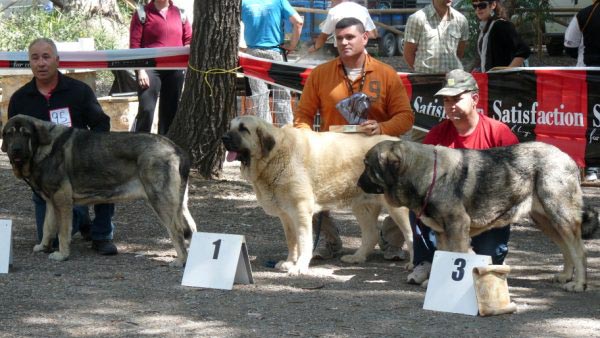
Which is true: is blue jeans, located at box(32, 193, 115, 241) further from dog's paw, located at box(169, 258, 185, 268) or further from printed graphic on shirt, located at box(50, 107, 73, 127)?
dog's paw, located at box(169, 258, 185, 268)

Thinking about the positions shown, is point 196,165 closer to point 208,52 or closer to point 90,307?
point 208,52

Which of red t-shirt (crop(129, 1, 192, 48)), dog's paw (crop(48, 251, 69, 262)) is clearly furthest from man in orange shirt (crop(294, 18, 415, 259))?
red t-shirt (crop(129, 1, 192, 48))

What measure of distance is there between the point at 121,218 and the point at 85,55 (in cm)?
278

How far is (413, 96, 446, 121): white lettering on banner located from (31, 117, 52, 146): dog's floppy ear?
456cm

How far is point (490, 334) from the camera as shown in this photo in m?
6.10

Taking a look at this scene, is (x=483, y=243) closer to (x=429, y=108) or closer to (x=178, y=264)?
(x=178, y=264)

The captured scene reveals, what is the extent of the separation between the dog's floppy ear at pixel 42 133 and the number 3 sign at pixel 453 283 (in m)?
3.41

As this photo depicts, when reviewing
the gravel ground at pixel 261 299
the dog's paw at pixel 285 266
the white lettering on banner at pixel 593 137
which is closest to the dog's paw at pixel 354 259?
the gravel ground at pixel 261 299

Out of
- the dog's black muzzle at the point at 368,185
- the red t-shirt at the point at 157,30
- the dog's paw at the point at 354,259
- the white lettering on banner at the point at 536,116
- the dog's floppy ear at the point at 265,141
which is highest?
the red t-shirt at the point at 157,30

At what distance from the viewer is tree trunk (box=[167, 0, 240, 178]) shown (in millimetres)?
11141

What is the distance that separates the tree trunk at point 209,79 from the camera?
1114 cm

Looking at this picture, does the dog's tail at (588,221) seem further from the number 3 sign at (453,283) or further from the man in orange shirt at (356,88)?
the man in orange shirt at (356,88)

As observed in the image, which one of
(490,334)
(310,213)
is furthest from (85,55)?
(490,334)

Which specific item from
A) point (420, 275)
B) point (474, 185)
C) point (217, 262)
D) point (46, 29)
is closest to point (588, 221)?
point (474, 185)
